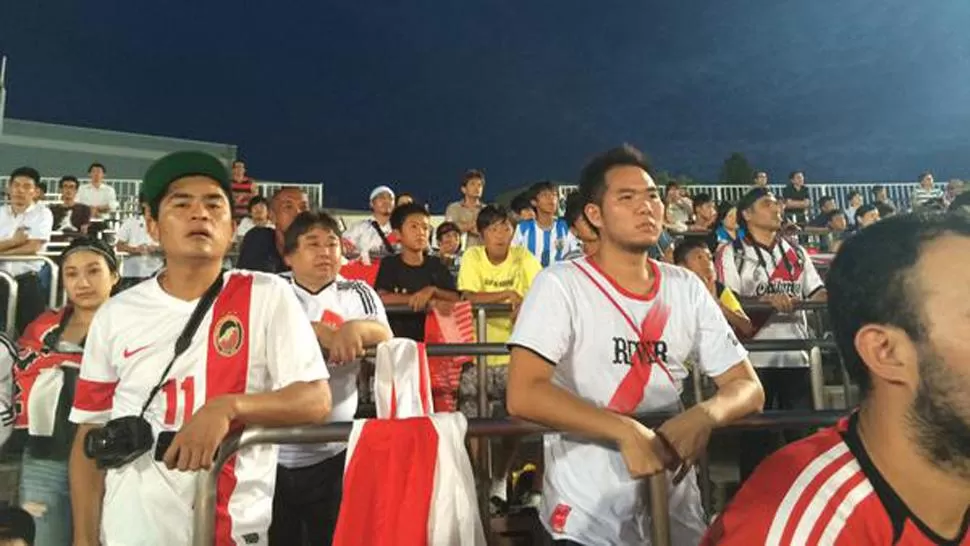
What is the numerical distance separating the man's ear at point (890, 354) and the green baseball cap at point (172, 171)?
205cm

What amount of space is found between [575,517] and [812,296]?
3.74m

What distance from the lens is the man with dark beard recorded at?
140 cm

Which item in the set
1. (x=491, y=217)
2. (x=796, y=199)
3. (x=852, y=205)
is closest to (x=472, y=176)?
(x=491, y=217)

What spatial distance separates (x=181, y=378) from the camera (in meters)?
2.17

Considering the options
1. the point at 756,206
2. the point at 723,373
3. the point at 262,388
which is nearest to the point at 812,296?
the point at 756,206

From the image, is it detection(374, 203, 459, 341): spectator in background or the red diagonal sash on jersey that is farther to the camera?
detection(374, 203, 459, 341): spectator in background

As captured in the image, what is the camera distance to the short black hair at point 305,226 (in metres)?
3.94

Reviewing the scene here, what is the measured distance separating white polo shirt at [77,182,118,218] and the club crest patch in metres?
11.2

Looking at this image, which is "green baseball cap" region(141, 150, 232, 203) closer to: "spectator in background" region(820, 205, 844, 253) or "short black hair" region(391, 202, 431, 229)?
"short black hair" region(391, 202, 431, 229)

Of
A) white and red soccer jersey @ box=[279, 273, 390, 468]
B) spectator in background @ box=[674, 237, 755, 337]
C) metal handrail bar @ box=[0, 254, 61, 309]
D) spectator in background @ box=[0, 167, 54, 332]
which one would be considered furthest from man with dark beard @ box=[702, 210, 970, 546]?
spectator in background @ box=[0, 167, 54, 332]

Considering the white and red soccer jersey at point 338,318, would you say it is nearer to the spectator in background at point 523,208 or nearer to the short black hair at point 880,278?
the short black hair at point 880,278

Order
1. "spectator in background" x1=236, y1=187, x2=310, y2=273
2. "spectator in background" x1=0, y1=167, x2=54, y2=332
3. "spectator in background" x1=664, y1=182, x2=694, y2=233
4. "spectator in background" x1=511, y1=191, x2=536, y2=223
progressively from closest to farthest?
"spectator in background" x1=236, y1=187, x2=310, y2=273 < "spectator in background" x1=0, y1=167, x2=54, y2=332 < "spectator in background" x1=511, y1=191, x2=536, y2=223 < "spectator in background" x1=664, y1=182, x2=694, y2=233

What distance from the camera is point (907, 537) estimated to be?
1398mm

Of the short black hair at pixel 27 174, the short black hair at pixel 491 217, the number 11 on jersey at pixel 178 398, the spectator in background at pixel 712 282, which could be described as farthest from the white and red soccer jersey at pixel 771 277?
the short black hair at pixel 27 174
